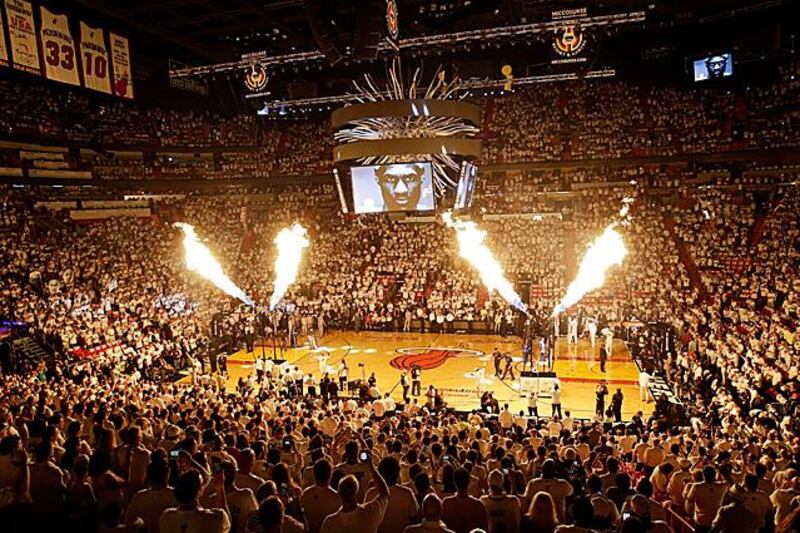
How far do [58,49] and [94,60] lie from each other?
1.56 m

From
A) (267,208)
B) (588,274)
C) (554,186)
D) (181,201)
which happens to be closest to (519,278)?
(588,274)

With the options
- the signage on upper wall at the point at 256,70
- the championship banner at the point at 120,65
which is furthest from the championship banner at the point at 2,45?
the signage on upper wall at the point at 256,70

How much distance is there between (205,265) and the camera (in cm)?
2997

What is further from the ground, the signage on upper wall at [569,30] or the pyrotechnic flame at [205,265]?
the signage on upper wall at [569,30]

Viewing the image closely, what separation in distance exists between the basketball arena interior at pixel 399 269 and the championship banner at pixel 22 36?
0.38 feet

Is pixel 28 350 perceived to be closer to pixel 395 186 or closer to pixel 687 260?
pixel 395 186

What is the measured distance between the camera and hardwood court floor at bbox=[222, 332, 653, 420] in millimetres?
17359

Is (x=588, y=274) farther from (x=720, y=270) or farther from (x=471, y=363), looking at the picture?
(x=471, y=363)

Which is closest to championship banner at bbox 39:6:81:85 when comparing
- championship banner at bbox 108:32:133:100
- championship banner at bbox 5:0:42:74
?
championship banner at bbox 5:0:42:74

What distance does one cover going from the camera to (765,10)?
92.9ft

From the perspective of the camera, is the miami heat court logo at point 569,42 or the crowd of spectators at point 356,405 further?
the miami heat court logo at point 569,42

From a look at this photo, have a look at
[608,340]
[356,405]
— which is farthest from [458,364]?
[356,405]

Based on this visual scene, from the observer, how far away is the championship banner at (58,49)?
1798 centimetres

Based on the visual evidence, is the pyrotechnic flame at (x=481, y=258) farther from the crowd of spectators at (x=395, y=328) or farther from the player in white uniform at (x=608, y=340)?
the player in white uniform at (x=608, y=340)
